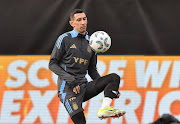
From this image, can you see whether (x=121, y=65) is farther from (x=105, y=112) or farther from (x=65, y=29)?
(x=105, y=112)

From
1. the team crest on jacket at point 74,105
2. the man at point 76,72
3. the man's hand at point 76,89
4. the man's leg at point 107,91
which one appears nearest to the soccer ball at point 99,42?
the man at point 76,72

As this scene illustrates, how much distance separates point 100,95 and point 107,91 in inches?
105

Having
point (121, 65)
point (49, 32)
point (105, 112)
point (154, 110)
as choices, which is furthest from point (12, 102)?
point (105, 112)

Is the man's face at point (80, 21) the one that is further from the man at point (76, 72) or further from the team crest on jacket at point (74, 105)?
the team crest on jacket at point (74, 105)

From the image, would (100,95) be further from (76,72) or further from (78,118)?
(78,118)

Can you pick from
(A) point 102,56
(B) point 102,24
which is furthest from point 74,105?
(B) point 102,24

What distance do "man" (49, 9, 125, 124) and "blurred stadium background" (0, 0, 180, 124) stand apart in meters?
2.24

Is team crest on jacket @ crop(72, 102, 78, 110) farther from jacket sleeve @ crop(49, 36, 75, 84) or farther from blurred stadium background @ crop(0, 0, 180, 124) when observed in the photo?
blurred stadium background @ crop(0, 0, 180, 124)

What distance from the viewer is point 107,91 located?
5660 millimetres

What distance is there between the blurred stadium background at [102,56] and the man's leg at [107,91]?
244cm

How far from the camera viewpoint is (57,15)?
8180mm

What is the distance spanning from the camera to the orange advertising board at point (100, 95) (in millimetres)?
8195

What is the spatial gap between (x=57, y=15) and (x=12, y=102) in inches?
71.6

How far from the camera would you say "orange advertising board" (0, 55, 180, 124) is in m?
8.20
